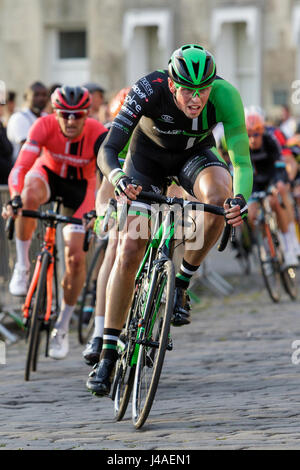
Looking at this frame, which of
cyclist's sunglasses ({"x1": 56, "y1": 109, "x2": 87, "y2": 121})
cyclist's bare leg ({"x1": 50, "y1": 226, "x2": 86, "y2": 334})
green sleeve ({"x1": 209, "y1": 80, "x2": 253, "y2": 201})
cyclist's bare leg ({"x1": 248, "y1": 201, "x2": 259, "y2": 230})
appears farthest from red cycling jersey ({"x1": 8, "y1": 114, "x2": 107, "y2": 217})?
cyclist's bare leg ({"x1": 248, "y1": 201, "x2": 259, "y2": 230})

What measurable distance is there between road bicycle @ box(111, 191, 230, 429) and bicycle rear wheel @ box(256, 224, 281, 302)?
19.8 feet

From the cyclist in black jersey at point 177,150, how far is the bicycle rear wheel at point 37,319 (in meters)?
1.69

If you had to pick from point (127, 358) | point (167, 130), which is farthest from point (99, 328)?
point (167, 130)

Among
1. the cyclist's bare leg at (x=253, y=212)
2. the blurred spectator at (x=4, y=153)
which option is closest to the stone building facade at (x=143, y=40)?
the cyclist's bare leg at (x=253, y=212)

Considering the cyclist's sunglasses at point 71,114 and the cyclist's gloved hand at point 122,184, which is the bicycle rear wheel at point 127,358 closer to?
the cyclist's gloved hand at point 122,184

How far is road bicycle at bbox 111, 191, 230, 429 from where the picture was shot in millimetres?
6078

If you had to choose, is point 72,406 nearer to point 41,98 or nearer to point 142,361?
point 142,361

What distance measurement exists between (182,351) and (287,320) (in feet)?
6.22

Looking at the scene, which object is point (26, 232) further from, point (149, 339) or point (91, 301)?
point (149, 339)

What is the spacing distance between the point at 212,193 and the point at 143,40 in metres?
27.1

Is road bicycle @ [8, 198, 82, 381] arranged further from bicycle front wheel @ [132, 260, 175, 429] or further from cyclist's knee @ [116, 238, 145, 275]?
bicycle front wheel @ [132, 260, 175, 429]

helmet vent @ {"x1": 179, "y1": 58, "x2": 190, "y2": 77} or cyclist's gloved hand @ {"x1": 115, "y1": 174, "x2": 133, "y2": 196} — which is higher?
helmet vent @ {"x1": 179, "y1": 58, "x2": 190, "y2": 77}

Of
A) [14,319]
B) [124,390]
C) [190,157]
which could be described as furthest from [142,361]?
[14,319]

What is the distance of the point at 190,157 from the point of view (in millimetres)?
6852
